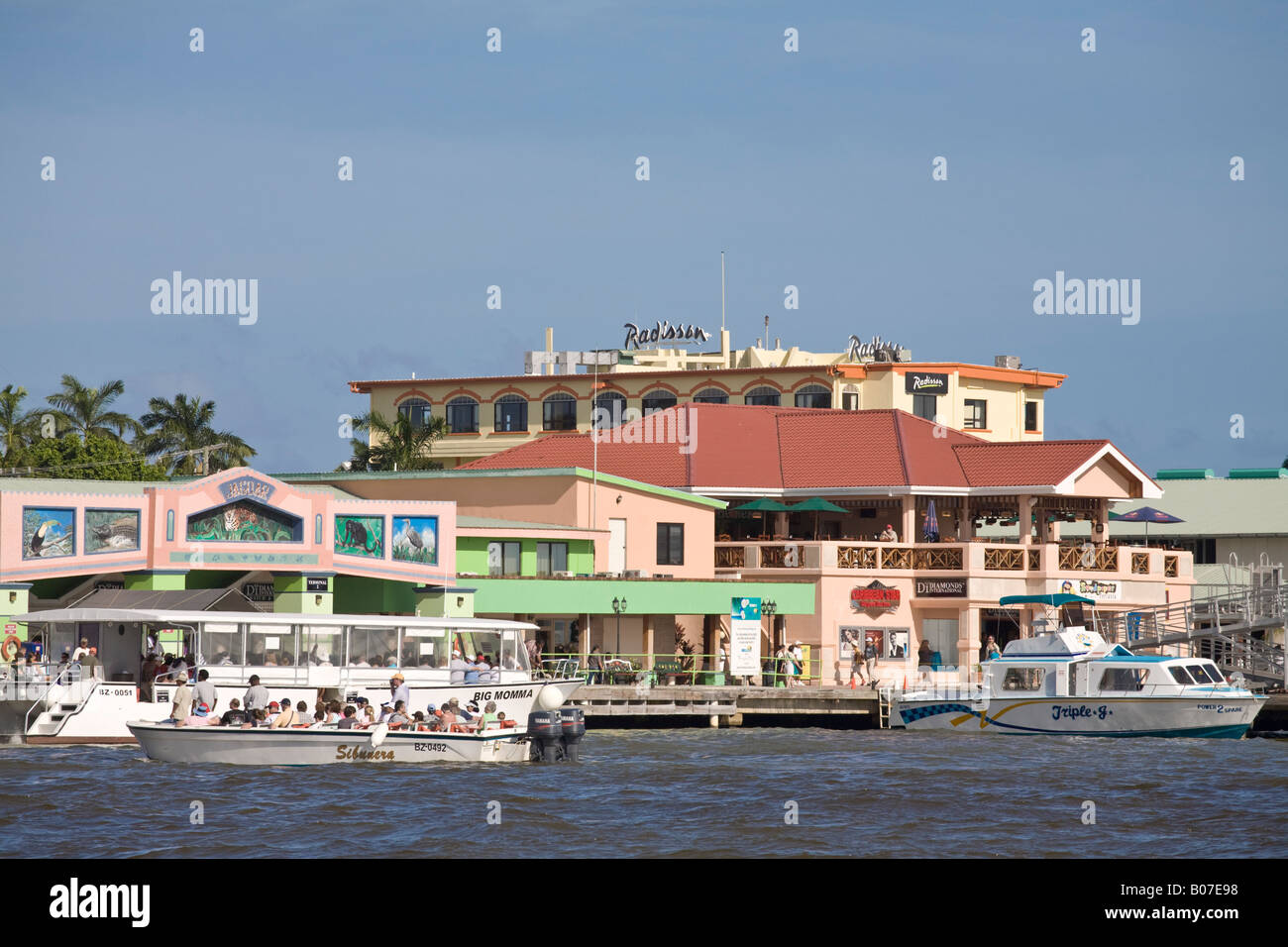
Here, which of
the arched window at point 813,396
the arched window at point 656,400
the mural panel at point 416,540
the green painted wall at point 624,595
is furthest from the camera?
the arched window at point 656,400

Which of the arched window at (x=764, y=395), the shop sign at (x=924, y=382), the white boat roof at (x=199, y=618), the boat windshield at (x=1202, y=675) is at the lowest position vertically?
the boat windshield at (x=1202, y=675)

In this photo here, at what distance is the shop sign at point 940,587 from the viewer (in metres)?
56.9

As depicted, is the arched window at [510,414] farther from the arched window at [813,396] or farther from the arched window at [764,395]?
the arched window at [813,396]

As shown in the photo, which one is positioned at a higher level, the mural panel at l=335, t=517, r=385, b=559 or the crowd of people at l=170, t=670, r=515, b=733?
the mural panel at l=335, t=517, r=385, b=559

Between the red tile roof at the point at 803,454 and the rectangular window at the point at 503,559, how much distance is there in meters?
5.80

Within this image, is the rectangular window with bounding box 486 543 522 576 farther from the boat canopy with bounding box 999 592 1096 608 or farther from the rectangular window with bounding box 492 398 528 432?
the rectangular window with bounding box 492 398 528 432

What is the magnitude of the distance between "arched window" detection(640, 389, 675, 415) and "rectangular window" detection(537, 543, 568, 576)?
1270 inches

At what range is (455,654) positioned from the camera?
4034cm

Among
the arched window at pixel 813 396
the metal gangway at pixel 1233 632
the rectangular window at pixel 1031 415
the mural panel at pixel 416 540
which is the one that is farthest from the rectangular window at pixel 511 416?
the mural panel at pixel 416 540

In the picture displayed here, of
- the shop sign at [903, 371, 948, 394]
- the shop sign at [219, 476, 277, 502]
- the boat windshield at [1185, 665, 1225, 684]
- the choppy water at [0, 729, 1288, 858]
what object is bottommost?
the choppy water at [0, 729, 1288, 858]

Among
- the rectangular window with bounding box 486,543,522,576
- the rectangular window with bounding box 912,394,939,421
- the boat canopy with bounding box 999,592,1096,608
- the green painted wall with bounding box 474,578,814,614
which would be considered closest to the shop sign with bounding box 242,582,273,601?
the green painted wall with bounding box 474,578,814,614

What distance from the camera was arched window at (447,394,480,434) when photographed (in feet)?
291
